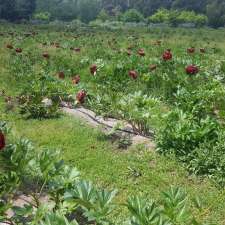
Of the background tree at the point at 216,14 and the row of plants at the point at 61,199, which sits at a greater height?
the row of plants at the point at 61,199

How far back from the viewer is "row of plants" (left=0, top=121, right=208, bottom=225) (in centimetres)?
447

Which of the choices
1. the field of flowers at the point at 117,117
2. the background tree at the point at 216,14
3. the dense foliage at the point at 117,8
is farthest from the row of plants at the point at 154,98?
the background tree at the point at 216,14

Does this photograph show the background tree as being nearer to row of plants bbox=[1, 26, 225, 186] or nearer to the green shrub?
the green shrub

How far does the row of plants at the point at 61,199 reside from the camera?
447cm

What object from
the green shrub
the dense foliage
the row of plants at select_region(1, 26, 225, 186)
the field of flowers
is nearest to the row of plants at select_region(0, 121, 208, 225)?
the field of flowers

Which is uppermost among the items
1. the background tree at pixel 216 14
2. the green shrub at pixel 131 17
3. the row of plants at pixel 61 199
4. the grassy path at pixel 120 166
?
the row of plants at pixel 61 199

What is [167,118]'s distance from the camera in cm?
829

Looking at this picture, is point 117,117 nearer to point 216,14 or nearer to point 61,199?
point 61,199

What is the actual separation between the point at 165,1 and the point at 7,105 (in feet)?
453

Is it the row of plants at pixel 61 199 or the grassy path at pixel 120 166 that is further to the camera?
the grassy path at pixel 120 166

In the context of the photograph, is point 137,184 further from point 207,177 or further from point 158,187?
point 207,177

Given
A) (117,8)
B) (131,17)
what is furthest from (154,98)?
(117,8)

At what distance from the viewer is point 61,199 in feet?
18.5

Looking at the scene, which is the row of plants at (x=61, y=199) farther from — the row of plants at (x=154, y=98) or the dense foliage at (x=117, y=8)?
the dense foliage at (x=117, y=8)
